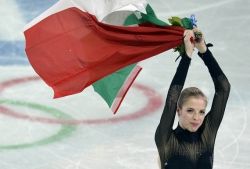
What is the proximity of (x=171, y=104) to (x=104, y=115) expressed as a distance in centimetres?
311

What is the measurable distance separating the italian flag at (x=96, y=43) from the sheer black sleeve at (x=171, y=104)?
253 millimetres

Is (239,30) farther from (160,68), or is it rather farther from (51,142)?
(51,142)

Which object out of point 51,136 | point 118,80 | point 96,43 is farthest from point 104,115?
point 96,43

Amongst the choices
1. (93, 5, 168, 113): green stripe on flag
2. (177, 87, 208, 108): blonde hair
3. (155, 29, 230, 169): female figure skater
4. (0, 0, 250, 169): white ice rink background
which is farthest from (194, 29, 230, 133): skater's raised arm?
(0, 0, 250, 169): white ice rink background

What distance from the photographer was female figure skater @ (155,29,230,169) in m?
3.11

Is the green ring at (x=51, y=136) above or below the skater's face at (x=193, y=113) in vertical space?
below

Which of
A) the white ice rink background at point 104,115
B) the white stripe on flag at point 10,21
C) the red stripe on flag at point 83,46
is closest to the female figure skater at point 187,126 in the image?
the red stripe on flag at point 83,46

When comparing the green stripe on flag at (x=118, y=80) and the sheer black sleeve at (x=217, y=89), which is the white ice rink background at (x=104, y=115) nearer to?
the green stripe on flag at (x=118, y=80)

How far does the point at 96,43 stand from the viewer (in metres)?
3.56

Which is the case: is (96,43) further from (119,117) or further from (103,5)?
(119,117)

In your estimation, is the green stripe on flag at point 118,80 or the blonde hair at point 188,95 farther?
the green stripe on flag at point 118,80

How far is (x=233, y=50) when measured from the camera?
741cm

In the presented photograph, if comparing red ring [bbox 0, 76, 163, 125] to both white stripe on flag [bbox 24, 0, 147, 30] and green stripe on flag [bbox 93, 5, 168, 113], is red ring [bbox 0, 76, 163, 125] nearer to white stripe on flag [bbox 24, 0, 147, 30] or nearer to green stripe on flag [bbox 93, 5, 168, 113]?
green stripe on flag [bbox 93, 5, 168, 113]

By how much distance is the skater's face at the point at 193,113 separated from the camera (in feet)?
10.2
